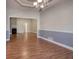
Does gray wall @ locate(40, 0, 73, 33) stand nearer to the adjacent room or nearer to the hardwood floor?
the adjacent room

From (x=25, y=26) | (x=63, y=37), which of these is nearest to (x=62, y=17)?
(x=63, y=37)

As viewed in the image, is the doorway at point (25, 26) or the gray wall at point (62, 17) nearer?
the gray wall at point (62, 17)

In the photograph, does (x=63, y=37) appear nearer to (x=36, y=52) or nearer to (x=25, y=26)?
(x=36, y=52)

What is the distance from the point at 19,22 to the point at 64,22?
13.0 m

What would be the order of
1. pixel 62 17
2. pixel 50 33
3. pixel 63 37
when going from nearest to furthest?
1. pixel 63 37
2. pixel 62 17
3. pixel 50 33

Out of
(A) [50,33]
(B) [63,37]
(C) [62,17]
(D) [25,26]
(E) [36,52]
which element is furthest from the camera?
(D) [25,26]

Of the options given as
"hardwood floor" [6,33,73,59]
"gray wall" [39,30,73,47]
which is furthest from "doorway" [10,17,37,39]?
"hardwood floor" [6,33,73,59]

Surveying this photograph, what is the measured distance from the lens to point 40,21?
973cm

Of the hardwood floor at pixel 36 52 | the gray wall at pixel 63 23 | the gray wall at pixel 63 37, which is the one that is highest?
the gray wall at pixel 63 23

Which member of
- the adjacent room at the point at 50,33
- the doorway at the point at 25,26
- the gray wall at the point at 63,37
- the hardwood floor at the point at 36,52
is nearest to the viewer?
the hardwood floor at the point at 36,52

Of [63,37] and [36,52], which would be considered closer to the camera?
[36,52]

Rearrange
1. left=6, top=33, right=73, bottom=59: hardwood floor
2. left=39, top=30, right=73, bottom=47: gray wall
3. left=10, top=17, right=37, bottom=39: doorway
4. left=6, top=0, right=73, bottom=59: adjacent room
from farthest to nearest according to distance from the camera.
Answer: left=10, top=17, right=37, bottom=39: doorway < left=39, top=30, right=73, bottom=47: gray wall < left=6, top=0, right=73, bottom=59: adjacent room < left=6, top=33, right=73, bottom=59: hardwood floor

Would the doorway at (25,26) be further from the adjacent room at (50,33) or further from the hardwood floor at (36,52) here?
the hardwood floor at (36,52)

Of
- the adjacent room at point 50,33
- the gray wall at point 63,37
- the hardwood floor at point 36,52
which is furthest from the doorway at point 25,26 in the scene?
the hardwood floor at point 36,52
